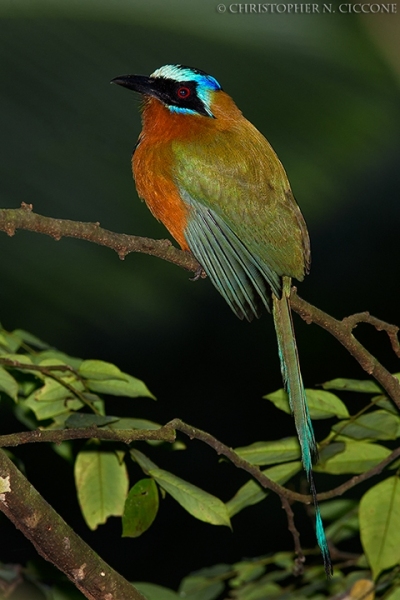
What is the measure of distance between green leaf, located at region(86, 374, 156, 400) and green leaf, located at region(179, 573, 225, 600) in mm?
632

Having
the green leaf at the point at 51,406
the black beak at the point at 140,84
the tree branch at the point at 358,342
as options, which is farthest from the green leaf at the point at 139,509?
the black beak at the point at 140,84

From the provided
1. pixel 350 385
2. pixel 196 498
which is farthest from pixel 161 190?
pixel 196 498

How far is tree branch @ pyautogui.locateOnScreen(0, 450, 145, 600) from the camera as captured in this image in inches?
53.1

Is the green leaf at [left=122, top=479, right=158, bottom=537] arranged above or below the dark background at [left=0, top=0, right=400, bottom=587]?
below

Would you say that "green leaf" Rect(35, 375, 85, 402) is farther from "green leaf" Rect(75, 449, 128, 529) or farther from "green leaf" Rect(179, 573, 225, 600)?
"green leaf" Rect(179, 573, 225, 600)

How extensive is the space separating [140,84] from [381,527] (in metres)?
1.30

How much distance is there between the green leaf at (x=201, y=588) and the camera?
2.20 m

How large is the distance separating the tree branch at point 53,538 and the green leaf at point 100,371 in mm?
434

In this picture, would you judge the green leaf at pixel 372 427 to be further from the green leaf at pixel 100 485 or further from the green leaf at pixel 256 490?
the green leaf at pixel 100 485

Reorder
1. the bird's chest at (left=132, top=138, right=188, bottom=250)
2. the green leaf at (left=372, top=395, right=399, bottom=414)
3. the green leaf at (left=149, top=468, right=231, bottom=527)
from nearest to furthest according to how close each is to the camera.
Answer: the green leaf at (left=149, top=468, right=231, bottom=527)
the green leaf at (left=372, top=395, right=399, bottom=414)
the bird's chest at (left=132, top=138, right=188, bottom=250)

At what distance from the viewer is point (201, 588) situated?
223 cm

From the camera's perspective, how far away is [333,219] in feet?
6.58

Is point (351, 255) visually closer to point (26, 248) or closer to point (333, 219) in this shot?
point (333, 219)

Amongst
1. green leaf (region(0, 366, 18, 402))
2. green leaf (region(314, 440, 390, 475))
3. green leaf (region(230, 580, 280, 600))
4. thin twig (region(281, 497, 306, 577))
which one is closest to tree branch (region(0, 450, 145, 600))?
green leaf (region(0, 366, 18, 402))
